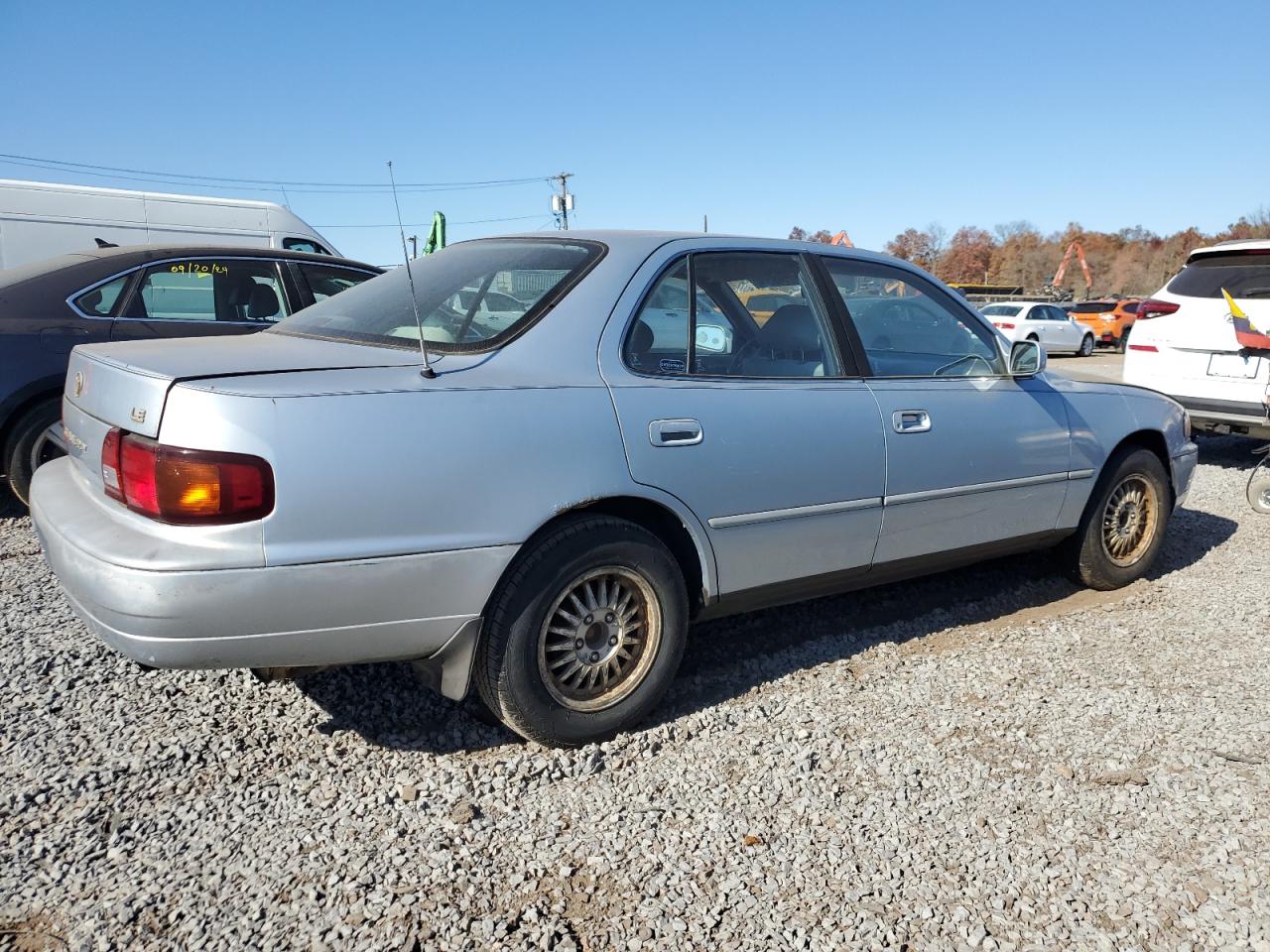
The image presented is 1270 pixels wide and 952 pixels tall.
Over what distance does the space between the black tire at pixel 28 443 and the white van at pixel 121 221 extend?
17.3 feet

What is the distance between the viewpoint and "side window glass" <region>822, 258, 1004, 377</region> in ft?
12.3

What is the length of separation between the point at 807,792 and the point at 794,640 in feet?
3.91

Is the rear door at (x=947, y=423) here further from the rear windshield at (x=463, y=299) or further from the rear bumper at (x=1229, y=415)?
the rear bumper at (x=1229, y=415)

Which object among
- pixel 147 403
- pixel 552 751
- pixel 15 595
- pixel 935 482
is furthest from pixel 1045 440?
pixel 15 595

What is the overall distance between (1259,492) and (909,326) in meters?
3.76

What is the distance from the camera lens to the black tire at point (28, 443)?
514cm

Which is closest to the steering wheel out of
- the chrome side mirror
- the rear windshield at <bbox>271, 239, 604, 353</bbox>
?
the chrome side mirror

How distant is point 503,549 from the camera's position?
2609 mm

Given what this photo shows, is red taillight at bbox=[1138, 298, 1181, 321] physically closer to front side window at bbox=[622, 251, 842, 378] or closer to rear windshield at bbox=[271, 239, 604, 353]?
front side window at bbox=[622, 251, 842, 378]

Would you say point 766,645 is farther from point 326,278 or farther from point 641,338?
point 326,278

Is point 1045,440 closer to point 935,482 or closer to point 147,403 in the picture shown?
point 935,482

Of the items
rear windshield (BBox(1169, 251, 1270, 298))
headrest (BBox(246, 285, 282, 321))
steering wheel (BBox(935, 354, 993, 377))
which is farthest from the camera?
rear windshield (BBox(1169, 251, 1270, 298))

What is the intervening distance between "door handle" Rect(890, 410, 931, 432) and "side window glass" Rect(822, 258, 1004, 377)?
0.18 meters

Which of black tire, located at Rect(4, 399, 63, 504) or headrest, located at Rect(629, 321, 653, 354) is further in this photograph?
A: black tire, located at Rect(4, 399, 63, 504)
